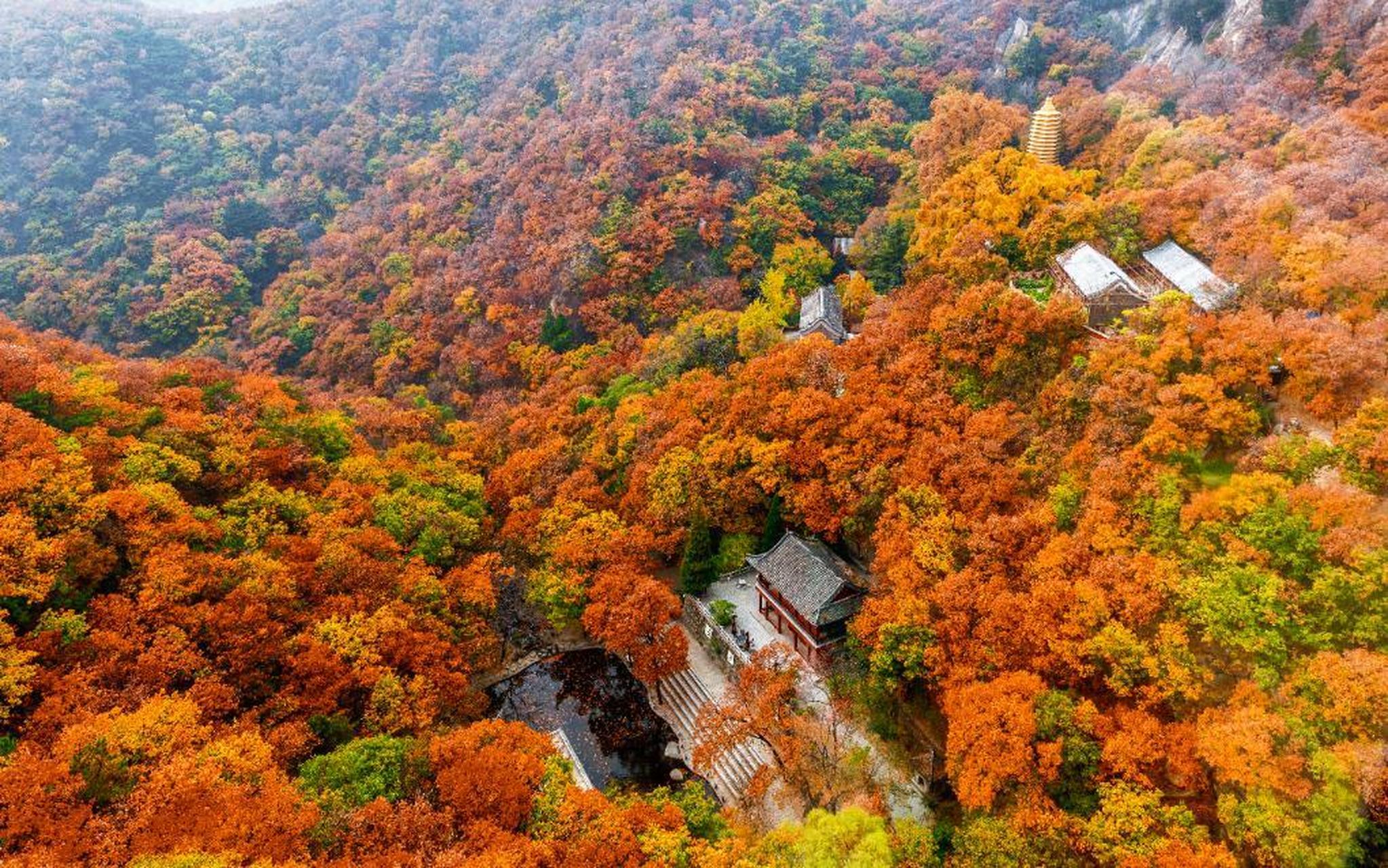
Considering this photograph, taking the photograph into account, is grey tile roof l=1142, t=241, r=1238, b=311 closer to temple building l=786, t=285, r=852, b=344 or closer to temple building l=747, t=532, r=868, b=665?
temple building l=786, t=285, r=852, b=344

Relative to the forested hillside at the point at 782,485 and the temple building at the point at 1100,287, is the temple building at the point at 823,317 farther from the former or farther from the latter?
the temple building at the point at 1100,287

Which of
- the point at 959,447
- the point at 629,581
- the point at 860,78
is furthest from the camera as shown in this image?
the point at 860,78

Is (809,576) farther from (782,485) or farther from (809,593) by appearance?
(782,485)

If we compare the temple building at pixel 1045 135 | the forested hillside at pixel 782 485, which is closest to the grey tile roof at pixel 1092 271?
the forested hillside at pixel 782 485

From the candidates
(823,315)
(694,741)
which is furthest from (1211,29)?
(694,741)

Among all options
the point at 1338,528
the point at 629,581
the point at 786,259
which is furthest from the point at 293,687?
the point at 786,259

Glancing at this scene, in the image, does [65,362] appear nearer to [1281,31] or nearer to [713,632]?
[713,632]
